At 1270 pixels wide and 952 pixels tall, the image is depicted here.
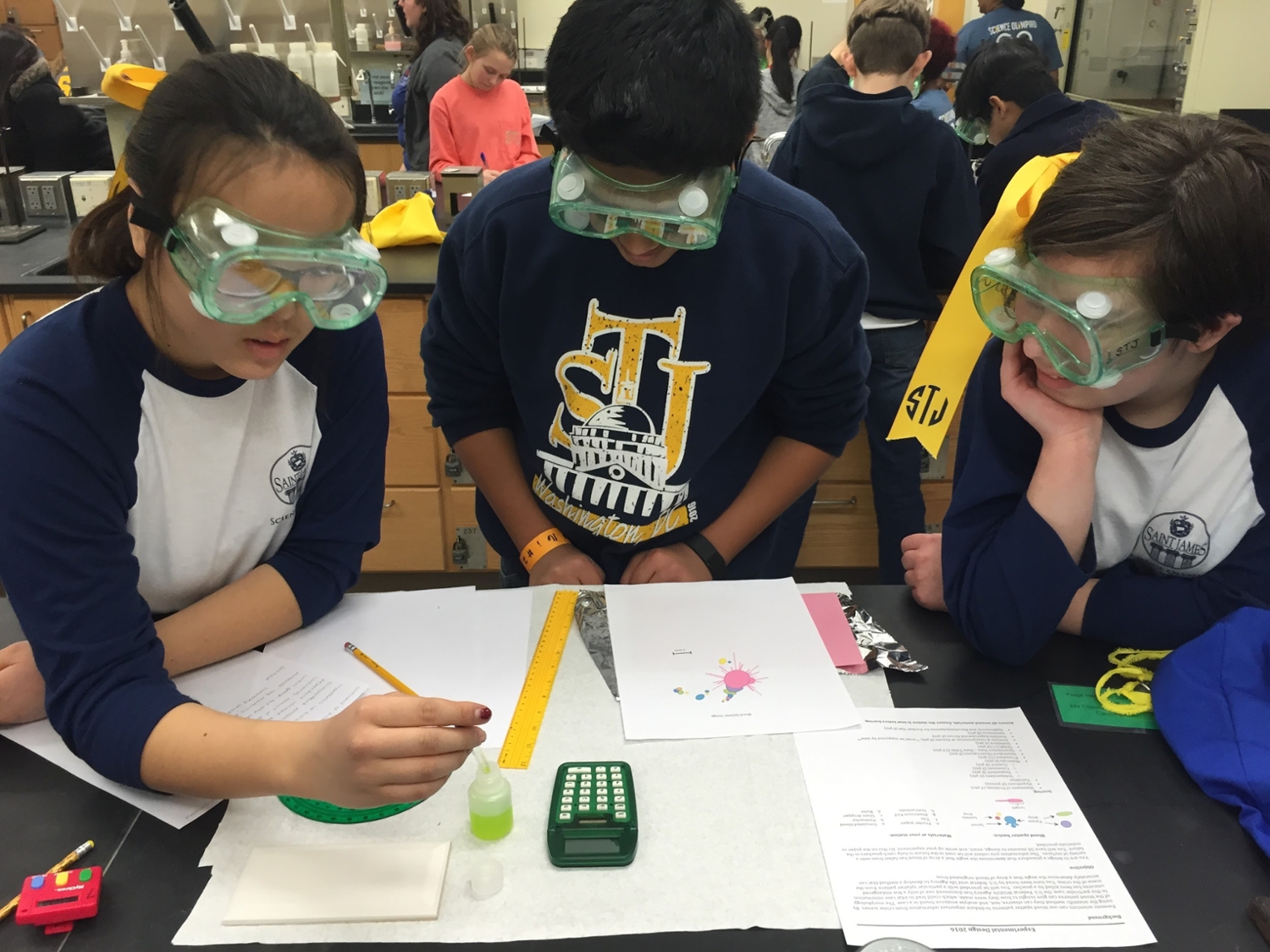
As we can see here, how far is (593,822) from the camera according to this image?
0.83 m

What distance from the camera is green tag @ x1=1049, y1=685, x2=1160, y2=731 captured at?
3.30 ft

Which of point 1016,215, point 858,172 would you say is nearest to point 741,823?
point 1016,215

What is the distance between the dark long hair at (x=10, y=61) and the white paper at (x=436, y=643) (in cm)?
273

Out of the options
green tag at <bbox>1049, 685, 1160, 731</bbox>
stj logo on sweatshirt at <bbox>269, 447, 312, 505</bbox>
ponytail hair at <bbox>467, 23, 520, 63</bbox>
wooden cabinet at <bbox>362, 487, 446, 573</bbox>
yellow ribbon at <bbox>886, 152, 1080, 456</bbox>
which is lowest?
wooden cabinet at <bbox>362, 487, 446, 573</bbox>

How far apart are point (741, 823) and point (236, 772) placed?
46cm

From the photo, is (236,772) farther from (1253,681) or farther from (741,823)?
(1253,681)

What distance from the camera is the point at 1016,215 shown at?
1.03 m

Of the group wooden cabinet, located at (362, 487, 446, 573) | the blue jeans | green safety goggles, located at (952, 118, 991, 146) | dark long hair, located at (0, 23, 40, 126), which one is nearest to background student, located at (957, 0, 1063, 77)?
green safety goggles, located at (952, 118, 991, 146)

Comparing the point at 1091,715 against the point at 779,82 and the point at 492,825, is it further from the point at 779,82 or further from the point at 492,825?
the point at 779,82

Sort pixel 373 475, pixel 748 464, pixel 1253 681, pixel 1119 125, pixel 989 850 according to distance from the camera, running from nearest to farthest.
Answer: pixel 989 850, pixel 1253 681, pixel 1119 125, pixel 373 475, pixel 748 464

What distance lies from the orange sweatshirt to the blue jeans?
2.02m

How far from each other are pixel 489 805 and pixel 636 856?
0.14 meters

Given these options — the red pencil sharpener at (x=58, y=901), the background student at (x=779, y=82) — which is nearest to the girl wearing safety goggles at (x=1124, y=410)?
the red pencil sharpener at (x=58, y=901)

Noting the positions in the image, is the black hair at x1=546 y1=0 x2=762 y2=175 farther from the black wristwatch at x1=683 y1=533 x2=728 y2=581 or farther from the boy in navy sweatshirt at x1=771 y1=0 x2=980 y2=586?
the boy in navy sweatshirt at x1=771 y1=0 x2=980 y2=586
